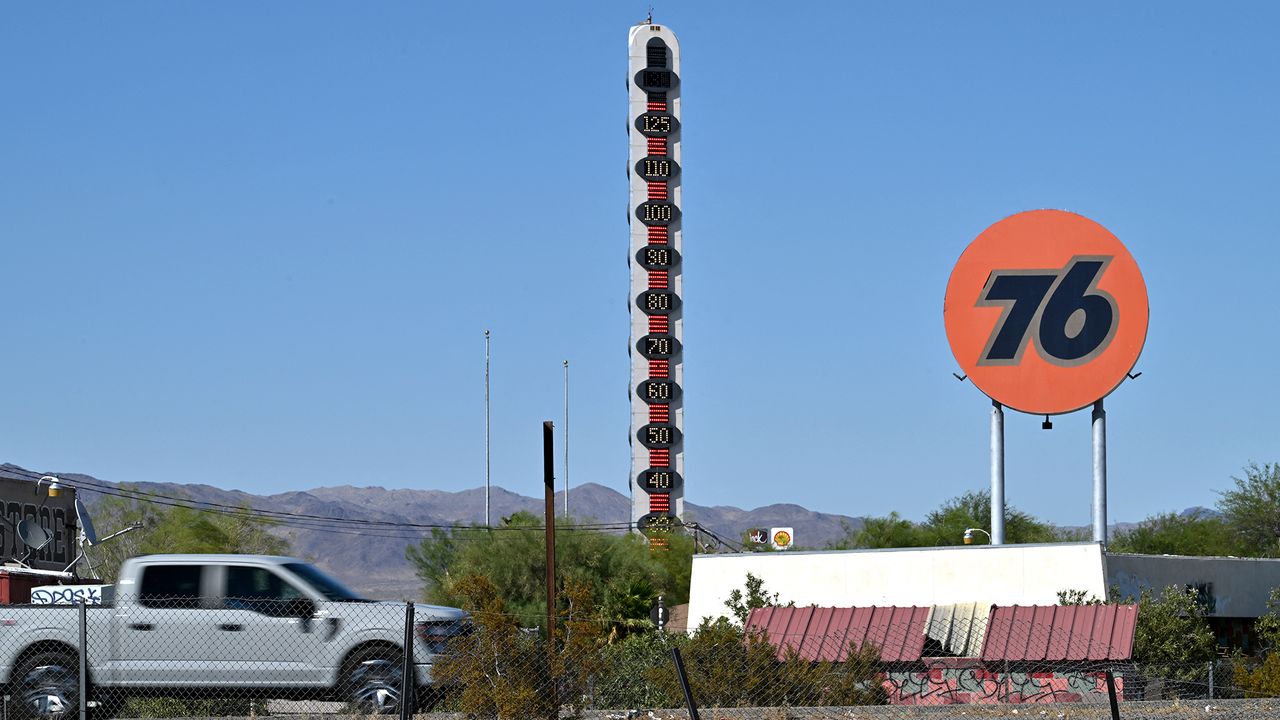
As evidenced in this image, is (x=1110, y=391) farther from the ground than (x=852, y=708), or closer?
farther from the ground

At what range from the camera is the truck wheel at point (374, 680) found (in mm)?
17547

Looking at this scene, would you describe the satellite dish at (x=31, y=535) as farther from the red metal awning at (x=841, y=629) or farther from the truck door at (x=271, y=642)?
the truck door at (x=271, y=642)

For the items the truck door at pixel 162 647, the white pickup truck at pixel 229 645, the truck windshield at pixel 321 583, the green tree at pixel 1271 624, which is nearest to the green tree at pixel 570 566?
the green tree at pixel 1271 624

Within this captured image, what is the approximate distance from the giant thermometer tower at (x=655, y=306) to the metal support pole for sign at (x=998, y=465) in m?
34.8

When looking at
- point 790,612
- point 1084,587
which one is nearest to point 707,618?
point 790,612

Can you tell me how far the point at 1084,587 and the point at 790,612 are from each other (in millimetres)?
6901

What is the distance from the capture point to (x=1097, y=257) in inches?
1558

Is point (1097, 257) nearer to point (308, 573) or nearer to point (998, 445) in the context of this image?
point (998, 445)

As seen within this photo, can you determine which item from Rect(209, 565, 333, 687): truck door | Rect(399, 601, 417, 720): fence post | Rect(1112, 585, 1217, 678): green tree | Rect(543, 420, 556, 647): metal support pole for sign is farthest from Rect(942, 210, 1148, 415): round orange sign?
Rect(399, 601, 417, 720): fence post

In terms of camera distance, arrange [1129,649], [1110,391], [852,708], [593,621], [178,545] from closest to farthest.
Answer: [593,621], [852,708], [1129,649], [1110,391], [178,545]

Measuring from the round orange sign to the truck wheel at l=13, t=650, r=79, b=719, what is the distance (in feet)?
88.2

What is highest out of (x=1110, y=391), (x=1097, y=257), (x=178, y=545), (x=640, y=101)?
(x=640, y=101)

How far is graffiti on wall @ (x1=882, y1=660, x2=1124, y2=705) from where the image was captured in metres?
31.3

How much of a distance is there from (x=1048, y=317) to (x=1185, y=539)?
6220 centimetres
